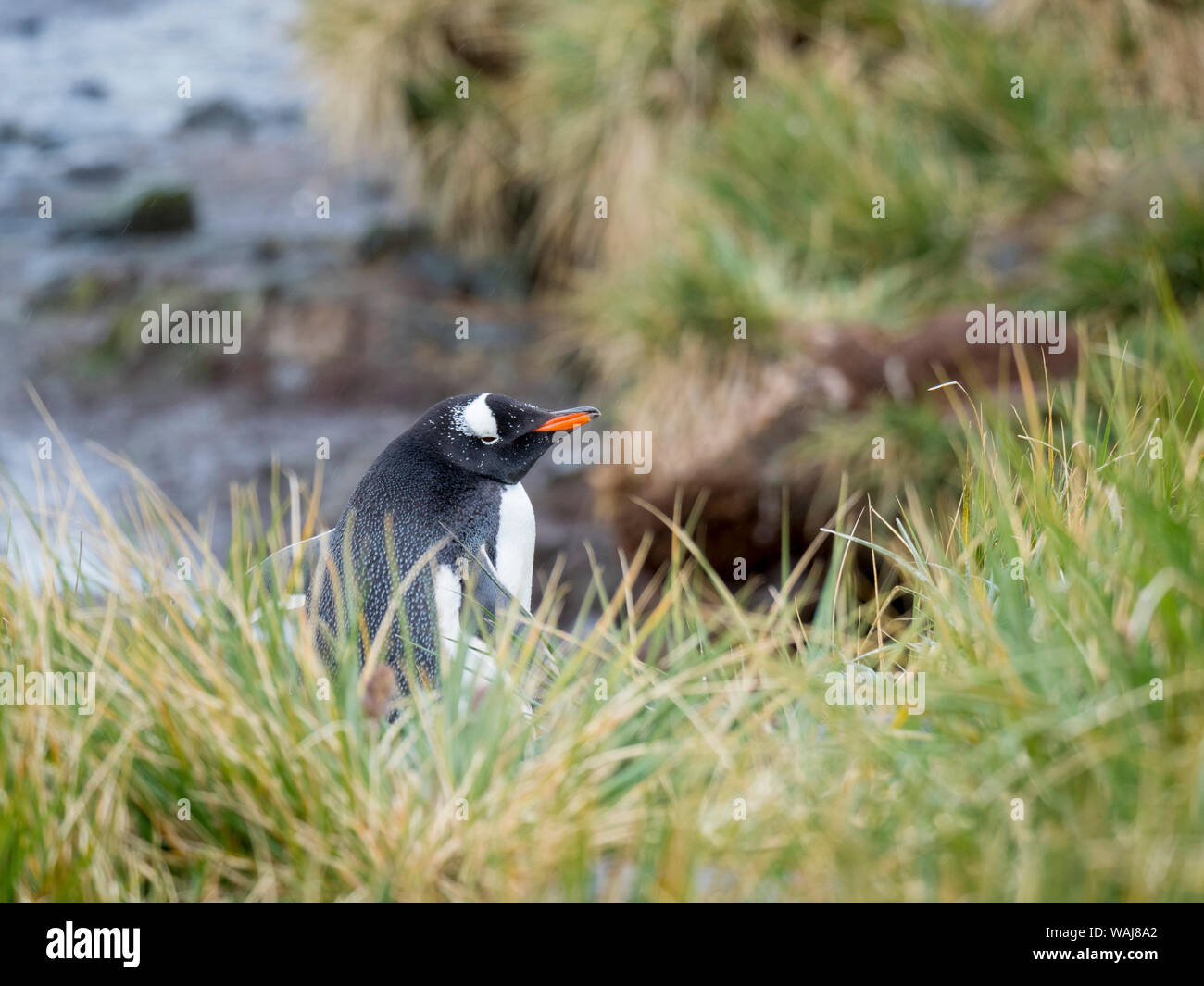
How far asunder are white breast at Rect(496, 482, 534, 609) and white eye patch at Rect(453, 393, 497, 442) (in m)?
0.13

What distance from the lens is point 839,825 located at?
1.10m

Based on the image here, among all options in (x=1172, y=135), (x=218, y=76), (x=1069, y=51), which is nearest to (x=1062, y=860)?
(x=1172, y=135)

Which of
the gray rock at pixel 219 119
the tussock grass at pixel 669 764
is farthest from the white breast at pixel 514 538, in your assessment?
the gray rock at pixel 219 119

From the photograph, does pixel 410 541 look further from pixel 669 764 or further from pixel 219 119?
pixel 219 119

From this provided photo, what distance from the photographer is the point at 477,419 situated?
1.78m

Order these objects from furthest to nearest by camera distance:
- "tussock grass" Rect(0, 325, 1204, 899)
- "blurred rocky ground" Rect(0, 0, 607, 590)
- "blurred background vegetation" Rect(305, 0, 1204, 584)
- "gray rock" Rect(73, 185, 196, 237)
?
"gray rock" Rect(73, 185, 196, 237) → "blurred rocky ground" Rect(0, 0, 607, 590) → "blurred background vegetation" Rect(305, 0, 1204, 584) → "tussock grass" Rect(0, 325, 1204, 899)

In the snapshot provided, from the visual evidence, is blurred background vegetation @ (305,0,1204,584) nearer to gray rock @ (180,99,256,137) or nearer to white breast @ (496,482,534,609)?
white breast @ (496,482,534,609)

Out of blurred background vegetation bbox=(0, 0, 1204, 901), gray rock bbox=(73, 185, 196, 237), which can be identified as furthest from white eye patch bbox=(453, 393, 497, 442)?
gray rock bbox=(73, 185, 196, 237)

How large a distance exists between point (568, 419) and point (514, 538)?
257mm

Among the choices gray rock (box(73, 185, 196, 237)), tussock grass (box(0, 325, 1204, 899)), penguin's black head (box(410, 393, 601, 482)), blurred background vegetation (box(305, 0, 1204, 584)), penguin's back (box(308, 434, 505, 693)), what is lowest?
tussock grass (box(0, 325, 1204, 899))

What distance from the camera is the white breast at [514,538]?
6.13ft

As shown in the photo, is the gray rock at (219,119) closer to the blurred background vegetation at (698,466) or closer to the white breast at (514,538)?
the blurred background vegetation at (698,466)

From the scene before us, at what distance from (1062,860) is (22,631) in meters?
1.24

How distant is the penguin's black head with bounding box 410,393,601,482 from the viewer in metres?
1.76
